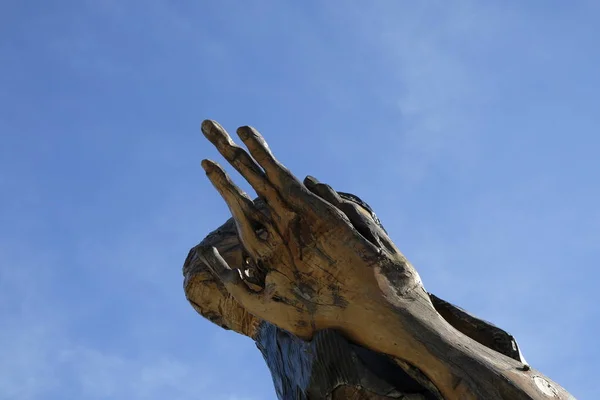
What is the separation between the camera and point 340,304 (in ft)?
23.8

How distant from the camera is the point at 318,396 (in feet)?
23.5

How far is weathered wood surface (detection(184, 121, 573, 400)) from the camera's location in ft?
22.8

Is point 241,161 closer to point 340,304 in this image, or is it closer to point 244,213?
point 244,213

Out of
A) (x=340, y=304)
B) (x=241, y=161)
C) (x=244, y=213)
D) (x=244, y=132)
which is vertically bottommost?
(x=340, y=304)

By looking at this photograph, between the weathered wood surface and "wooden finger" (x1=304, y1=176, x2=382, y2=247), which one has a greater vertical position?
"wooden finger" (x1=304, y1=176, x2=382, y2=247)

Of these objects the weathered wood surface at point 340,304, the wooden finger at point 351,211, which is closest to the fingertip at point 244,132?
the weathered wood surface at point 340,304

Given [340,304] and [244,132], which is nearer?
[340,304]

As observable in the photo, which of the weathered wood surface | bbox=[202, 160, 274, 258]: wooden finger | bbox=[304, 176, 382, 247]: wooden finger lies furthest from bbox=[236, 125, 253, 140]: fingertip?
bbox=[304, 176, 382, 247]: wooden finger

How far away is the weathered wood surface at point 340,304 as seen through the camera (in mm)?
6949

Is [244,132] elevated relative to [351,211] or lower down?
elevated

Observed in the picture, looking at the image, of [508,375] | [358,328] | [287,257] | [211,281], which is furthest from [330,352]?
[211,281]

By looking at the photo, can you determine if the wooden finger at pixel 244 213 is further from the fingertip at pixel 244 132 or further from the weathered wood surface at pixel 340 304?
the fingertip at pixel 244 132

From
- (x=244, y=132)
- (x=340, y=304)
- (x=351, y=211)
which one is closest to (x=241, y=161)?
(x=244, y=132)

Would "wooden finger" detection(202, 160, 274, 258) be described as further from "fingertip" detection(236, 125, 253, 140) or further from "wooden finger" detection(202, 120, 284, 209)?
"fingertip" detection(236, 125, 253, 140)
